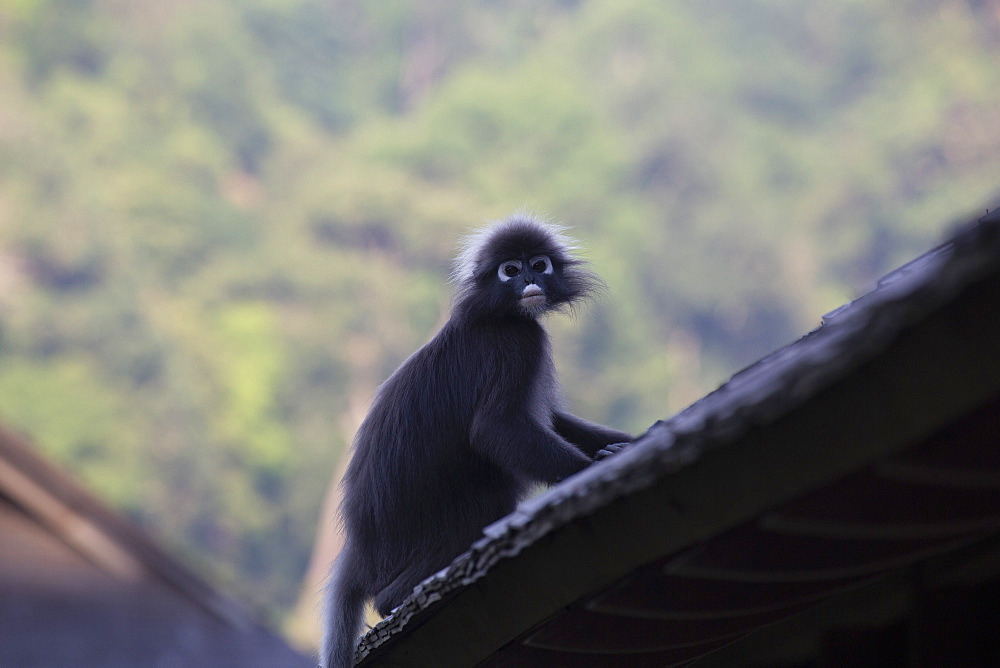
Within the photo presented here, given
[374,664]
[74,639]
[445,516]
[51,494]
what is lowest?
[374,664]

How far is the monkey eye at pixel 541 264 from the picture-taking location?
105 inches

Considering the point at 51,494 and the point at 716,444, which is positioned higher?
the point at 51,494

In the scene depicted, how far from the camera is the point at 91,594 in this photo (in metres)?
5.90

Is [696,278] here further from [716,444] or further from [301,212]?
[716,444]

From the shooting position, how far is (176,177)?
2478 centimetres

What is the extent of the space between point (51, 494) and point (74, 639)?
801 mm

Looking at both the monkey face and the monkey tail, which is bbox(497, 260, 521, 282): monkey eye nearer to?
the monkey face

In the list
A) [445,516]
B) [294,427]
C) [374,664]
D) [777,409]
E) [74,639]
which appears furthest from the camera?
[294,427]

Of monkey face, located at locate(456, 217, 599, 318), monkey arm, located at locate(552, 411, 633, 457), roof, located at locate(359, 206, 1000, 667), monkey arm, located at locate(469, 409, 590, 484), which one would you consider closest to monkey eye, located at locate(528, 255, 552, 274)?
monkey face, located at locate(456, 217, 599, 318)

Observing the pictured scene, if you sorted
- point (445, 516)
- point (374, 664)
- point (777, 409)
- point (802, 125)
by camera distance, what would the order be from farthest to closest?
1. point (802, 125)
2. point (445, 516)
3. point (374, 664)
4. point (777, 409)

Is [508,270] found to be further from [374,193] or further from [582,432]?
[374,193]

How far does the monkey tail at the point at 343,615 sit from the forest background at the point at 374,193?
14999mm

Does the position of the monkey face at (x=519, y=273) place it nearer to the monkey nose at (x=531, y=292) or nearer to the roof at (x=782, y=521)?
the monkey nose at (x=531, y=292)

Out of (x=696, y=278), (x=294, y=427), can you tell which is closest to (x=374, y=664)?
(x=294, y=427)
